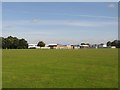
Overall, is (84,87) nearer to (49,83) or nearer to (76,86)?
(76,86)

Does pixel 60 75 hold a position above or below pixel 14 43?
below

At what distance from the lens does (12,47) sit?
159 m

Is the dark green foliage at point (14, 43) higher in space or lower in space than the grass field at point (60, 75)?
higher

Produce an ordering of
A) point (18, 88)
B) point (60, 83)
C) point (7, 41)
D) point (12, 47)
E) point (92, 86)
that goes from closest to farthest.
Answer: point (18, 88), point (92, 86), point (60, 83), point (7, 41), point (12, 47)

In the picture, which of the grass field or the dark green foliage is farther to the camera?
the dark green foliage

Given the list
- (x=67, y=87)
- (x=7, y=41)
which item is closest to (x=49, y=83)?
(x=67, y=87)

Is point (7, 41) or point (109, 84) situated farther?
point (7, 41)

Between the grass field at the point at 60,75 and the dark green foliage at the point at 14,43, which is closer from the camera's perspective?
the grass field at the point at 60,75

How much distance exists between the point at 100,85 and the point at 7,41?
132m

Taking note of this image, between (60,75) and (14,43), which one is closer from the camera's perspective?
(60,75)

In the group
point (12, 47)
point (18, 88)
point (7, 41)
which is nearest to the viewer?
point (18, 88)

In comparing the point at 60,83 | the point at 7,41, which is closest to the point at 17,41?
the point at 7,41

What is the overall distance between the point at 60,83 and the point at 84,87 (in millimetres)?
2029

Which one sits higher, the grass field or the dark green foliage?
the dark green foliage
